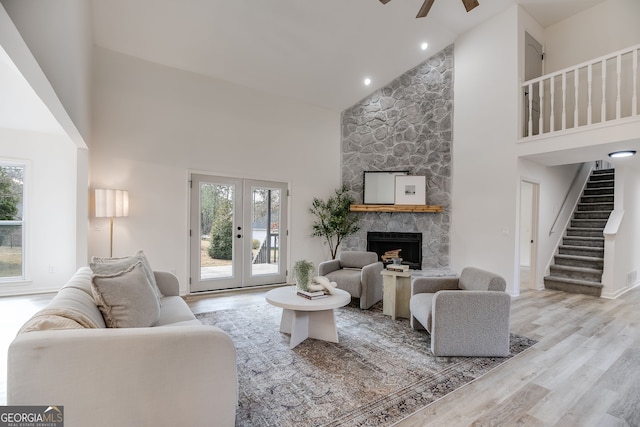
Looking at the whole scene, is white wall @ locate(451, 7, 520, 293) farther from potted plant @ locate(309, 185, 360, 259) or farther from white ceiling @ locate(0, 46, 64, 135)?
white ceiling @ locate(0, 46, 64, 135)

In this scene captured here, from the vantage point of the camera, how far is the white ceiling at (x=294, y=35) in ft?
13.2

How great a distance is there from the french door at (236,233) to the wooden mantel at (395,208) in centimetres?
146

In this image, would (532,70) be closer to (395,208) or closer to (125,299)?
(395,208)

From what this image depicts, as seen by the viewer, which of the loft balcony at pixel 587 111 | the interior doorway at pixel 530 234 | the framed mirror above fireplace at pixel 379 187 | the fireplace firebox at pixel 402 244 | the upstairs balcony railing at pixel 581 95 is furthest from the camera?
the framed mirror above fireplace at pixel 379 187

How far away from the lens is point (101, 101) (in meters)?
4.27

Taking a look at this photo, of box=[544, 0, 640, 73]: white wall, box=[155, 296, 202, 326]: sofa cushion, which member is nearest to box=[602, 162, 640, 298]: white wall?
box=[544, 0, 640, 73]: white wall

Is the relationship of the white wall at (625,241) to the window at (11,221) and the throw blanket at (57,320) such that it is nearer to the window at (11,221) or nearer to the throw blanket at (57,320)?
the throw blanket at (57,320)

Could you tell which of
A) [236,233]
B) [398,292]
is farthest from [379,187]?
[236,233]

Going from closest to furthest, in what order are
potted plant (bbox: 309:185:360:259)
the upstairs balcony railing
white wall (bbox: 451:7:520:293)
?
1. the upstairs balcony railing
2. white wall (bbox: 451:7:520:293)
3. potted plant (bbox: 309:185:360:259)

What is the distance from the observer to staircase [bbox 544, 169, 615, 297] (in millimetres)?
5367

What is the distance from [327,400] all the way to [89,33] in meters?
4.84

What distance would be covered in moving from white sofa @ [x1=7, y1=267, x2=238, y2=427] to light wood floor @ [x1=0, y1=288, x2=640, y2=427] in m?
1.18

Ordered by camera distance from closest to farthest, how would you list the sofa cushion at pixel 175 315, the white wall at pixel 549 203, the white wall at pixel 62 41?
the white wall at pixel 62 41 → the sofa cushion at pixel 175 315 → the white wall at pixel 549 203

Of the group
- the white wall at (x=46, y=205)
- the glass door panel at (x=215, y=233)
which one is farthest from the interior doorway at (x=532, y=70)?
the white wall at (x=46, y=205)
